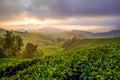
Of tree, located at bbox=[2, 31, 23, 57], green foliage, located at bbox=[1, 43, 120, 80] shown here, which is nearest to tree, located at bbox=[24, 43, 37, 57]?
tree, located at bbox=[2, 31, 23, 57]

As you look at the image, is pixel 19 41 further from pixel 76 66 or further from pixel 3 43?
pixel 76 66

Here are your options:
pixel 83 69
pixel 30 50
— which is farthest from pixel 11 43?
pixel 83 69

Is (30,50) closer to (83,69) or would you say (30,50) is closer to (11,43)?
(11,43)

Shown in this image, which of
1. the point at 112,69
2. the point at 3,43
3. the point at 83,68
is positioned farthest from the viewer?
the point at 3,43

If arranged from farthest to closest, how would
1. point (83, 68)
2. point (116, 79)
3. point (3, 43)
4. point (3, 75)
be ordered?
point (3, 43)
point (3, 75)
point (83, 68)
point (116, 79)

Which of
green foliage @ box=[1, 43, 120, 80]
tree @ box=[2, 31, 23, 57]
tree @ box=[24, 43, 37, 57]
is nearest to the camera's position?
green foliage @ box=[1, 43, 120, 80]

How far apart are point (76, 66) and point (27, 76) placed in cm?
398

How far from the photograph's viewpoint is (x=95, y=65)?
17.0 meters

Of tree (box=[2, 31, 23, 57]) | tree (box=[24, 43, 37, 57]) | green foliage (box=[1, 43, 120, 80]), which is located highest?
green foliage (box=[1, 43, 120, 80])

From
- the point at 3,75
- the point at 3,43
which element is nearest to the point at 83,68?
the point at 3,75

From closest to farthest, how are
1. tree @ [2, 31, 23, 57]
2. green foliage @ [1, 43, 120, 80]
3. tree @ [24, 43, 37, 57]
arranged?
green foliage @ [1, 43, 120, 80], tree @ [2, 31, 23, 57], tree @ [24, 43, 37, 57]

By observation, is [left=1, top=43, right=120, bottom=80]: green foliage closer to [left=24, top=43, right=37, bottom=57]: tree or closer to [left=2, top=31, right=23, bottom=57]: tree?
[left=2, top=31, right=23, bottom=57]: tree

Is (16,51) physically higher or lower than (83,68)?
lower

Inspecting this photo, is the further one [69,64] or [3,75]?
[3,75]
